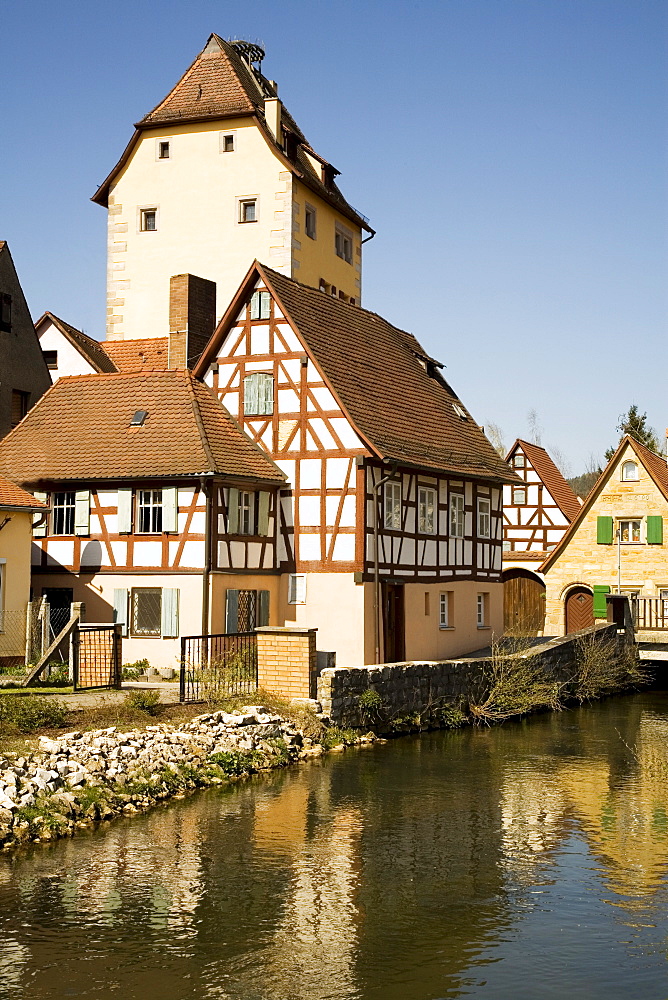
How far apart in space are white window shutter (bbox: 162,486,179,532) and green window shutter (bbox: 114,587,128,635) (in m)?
1.78

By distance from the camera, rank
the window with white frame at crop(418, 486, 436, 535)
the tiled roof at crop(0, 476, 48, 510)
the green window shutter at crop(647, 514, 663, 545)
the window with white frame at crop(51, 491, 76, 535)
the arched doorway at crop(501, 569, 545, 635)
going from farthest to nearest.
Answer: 1. the arched doorway at crop(501, 569, 545, 635)
2. the green window shutter at crop(647, 514, 663, 545)
3. the window with white frame at crop(418, 486, 436, 535)
4. the window with white frame at crop(51, 491, 76, 535)
5. the tiled roof at crop(0, 476, 48, 510)

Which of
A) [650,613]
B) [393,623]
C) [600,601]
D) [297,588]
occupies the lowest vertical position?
[393,623]

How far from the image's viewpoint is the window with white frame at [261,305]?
30.6 m

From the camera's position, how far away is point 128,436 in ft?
95.3

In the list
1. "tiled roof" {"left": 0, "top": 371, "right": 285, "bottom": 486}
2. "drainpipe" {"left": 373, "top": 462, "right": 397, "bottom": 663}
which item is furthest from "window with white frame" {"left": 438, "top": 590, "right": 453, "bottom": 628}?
"tiled roof" {"left": 0, "top": 371, "right": 285, "bottom": 486}

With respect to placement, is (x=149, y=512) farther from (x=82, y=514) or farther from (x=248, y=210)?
(x=248, y=210)

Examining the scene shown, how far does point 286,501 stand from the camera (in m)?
29.6

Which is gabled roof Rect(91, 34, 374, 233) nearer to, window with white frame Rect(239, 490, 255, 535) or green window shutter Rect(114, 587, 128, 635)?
window with white frame Rect(239, 490, 255, 535)

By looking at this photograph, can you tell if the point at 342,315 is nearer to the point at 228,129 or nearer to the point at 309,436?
the point at 309,436

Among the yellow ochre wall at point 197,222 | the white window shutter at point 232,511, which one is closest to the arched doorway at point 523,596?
the yellow ochre wall at point 197,222

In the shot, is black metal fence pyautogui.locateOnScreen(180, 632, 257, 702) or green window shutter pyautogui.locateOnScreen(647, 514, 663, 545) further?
green window shutter pyautogui.locateOnScreen(647, 514, 663, 545)

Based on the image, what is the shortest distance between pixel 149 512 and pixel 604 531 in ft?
70.0

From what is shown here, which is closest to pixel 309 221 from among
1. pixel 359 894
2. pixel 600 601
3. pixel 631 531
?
pixel 631 531

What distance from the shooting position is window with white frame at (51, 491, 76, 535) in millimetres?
28531
